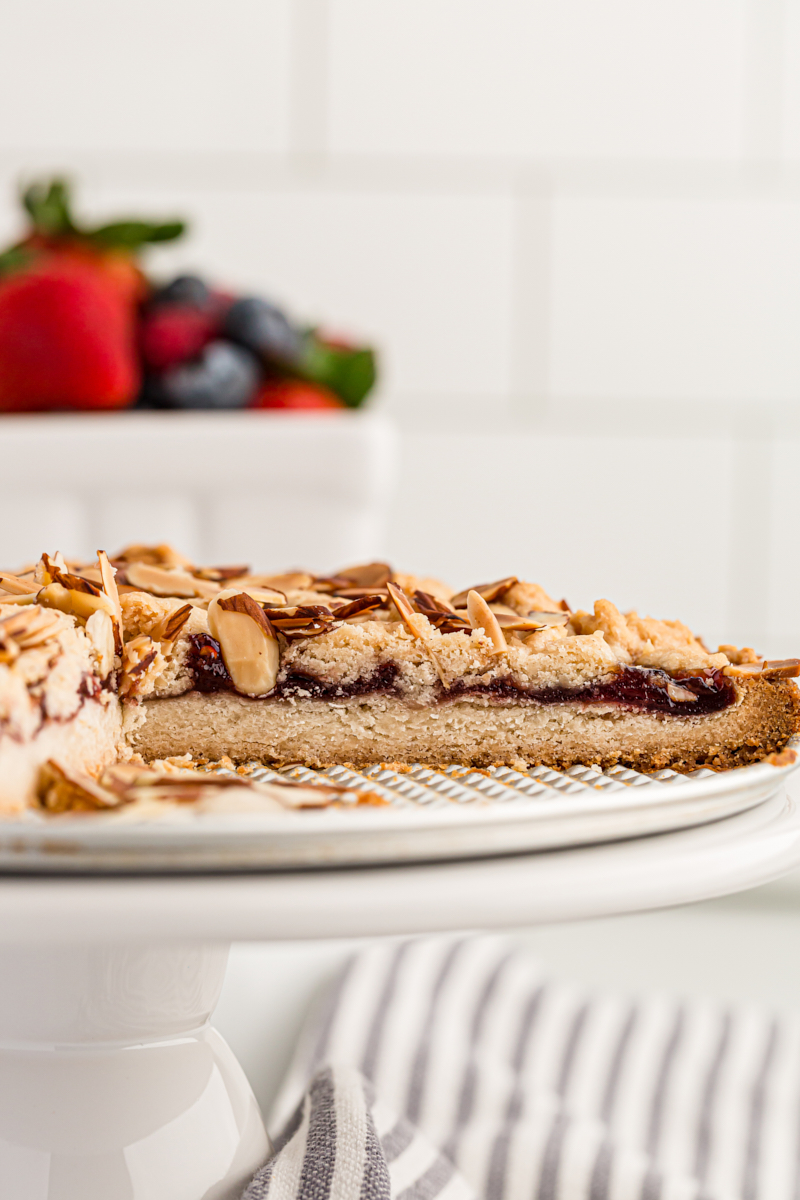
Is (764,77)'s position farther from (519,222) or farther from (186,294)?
(186,294)

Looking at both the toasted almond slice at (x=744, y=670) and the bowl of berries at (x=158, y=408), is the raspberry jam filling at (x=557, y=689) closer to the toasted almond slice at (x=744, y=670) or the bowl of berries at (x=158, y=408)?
the toasted almond slice at (x=744, y=670)

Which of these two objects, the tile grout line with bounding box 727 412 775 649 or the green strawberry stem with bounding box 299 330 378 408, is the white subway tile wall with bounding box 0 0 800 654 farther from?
the green strawberry stem with bounding box 299 330 378 408

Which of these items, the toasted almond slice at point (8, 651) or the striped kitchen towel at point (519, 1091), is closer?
the toasted almond slice at point (8, 651)

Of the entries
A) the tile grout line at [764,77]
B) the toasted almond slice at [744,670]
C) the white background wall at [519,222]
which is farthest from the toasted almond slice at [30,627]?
the tile grout line at [764,77]

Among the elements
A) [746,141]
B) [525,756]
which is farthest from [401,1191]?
[746,141]

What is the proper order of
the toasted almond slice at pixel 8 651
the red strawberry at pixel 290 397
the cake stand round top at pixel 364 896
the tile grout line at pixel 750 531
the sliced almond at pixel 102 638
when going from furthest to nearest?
the tile grout line at pixel 750 531 → the red strawberry at pixel 290 397 → the sliced almond at pixel 102 638 → the toasted almond slice at pixel 8 651 → the cake stand round top at pixel 364 896

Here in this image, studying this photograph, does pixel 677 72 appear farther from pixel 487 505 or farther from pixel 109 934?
pixel 109 934

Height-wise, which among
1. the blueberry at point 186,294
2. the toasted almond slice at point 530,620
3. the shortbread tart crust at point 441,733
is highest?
the blueberry at point 186,294
